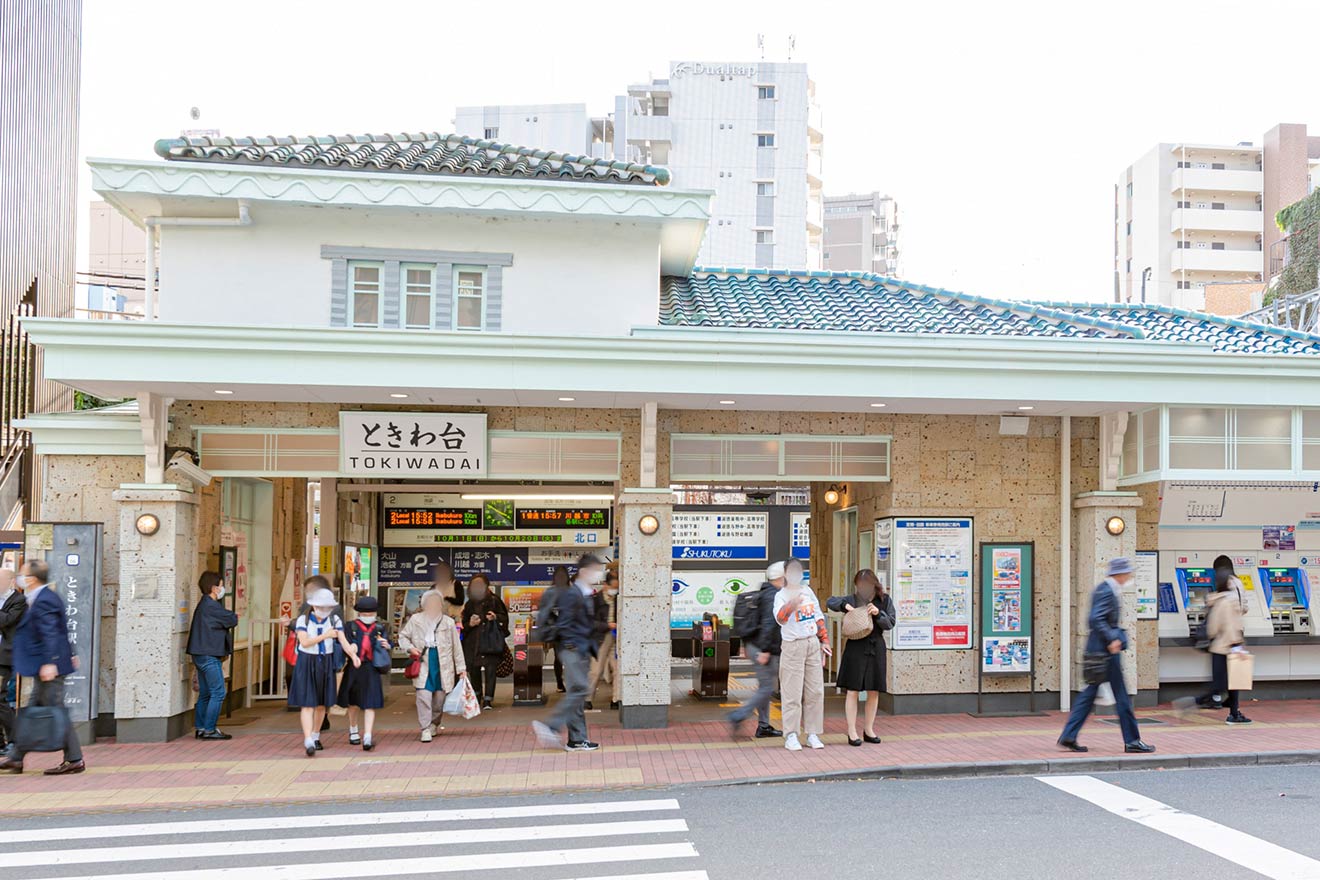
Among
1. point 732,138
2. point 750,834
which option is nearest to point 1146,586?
point 750,834

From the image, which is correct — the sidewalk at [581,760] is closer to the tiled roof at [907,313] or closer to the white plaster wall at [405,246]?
the tiled roof at [907,313]

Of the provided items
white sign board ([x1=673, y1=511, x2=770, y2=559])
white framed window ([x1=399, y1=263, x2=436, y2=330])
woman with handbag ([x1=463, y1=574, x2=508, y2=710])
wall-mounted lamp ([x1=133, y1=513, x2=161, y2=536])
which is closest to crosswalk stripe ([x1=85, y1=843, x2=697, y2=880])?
wall-mounted lamp ([x1=133, y1=513, x2=161, y2=536])

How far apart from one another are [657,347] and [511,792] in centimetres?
443

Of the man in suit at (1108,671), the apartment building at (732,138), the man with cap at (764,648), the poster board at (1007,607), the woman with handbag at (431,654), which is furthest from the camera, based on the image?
the apartment building at (732,138)

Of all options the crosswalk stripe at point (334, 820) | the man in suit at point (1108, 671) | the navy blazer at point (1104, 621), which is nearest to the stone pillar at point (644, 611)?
the crosswalk stripe at point (334, 820)

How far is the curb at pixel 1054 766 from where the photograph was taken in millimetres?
9391

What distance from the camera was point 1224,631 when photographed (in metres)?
11.9

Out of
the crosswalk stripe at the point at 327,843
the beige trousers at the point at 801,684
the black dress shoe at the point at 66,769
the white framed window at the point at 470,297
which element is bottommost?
the black dress shoe at the point at 66,769

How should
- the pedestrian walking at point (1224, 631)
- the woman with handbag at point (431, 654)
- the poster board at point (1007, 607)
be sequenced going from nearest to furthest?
the woman with handbag at point (431, 654)
the pedestrian walking at point (1224, 631)
the poster board at point (1007, 607)

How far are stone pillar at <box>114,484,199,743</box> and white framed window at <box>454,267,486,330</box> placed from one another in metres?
3.56

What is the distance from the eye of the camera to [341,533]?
1592 centimetres

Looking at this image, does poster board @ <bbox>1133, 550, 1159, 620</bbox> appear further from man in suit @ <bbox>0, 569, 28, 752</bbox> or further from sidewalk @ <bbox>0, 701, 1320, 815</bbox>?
man in suit @ <bbox>0, 569, 28, 752</bbox>

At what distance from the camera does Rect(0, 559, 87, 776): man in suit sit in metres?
9.33

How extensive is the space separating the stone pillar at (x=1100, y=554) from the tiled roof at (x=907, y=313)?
6.35 ft
